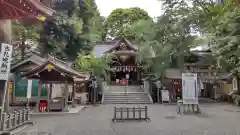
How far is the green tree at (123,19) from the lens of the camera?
42.7 m

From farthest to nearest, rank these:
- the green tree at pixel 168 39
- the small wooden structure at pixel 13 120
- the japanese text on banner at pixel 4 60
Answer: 1. the green tree at pixel 168 39
2. the small wooden structure at pixel 13 120
3. the japanese text on banner at pixel 4 60

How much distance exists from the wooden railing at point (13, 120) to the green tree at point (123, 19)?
3305 cm

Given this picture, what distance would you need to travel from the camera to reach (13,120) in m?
9.30

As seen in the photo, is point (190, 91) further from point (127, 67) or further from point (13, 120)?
point (127, 67)

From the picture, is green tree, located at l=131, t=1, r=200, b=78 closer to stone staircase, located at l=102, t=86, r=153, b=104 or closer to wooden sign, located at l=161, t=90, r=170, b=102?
wooden sign, located at l=161, t=90, r=170, b=102

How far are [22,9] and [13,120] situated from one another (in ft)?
16.1

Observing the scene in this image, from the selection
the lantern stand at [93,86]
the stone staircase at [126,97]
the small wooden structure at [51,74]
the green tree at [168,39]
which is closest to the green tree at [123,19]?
the green tree at [168,39]

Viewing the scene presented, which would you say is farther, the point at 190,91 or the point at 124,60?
the point at 124,60

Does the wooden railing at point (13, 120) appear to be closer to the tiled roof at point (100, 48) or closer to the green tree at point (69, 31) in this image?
the green tree at point (69, 31)

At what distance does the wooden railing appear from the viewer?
8248 millimetres

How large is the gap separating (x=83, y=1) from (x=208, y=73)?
638 inches

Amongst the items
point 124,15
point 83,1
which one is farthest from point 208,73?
point 124,15

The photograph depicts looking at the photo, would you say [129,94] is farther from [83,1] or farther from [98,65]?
[83,1]

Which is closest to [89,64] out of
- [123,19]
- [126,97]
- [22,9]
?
[126,97]
